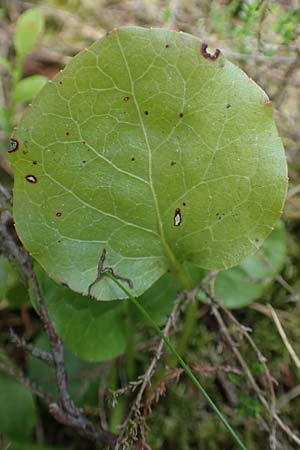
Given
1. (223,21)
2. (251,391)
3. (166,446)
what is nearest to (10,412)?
(166,446)

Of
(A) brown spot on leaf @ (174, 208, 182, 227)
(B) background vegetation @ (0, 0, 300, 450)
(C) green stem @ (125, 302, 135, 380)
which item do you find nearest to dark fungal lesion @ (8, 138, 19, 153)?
(B) background vegetation @ (0, 0, 300, 450)

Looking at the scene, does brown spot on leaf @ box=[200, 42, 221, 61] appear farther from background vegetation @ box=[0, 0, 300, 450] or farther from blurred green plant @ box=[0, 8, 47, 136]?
blurred green plant @ box=[0, 8, 47, 136]

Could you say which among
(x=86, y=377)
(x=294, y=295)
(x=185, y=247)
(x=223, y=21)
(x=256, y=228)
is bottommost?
(x=86, y=377)

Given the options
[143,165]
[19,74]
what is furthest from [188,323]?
[19,74]

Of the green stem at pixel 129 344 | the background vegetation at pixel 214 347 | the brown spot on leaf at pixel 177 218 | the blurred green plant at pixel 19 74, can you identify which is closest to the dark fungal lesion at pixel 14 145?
the background vegetation at pixel 214 347

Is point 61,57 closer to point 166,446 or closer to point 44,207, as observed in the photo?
point 44,207

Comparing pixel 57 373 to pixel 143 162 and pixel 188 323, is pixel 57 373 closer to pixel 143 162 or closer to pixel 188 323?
pixel 188 323
